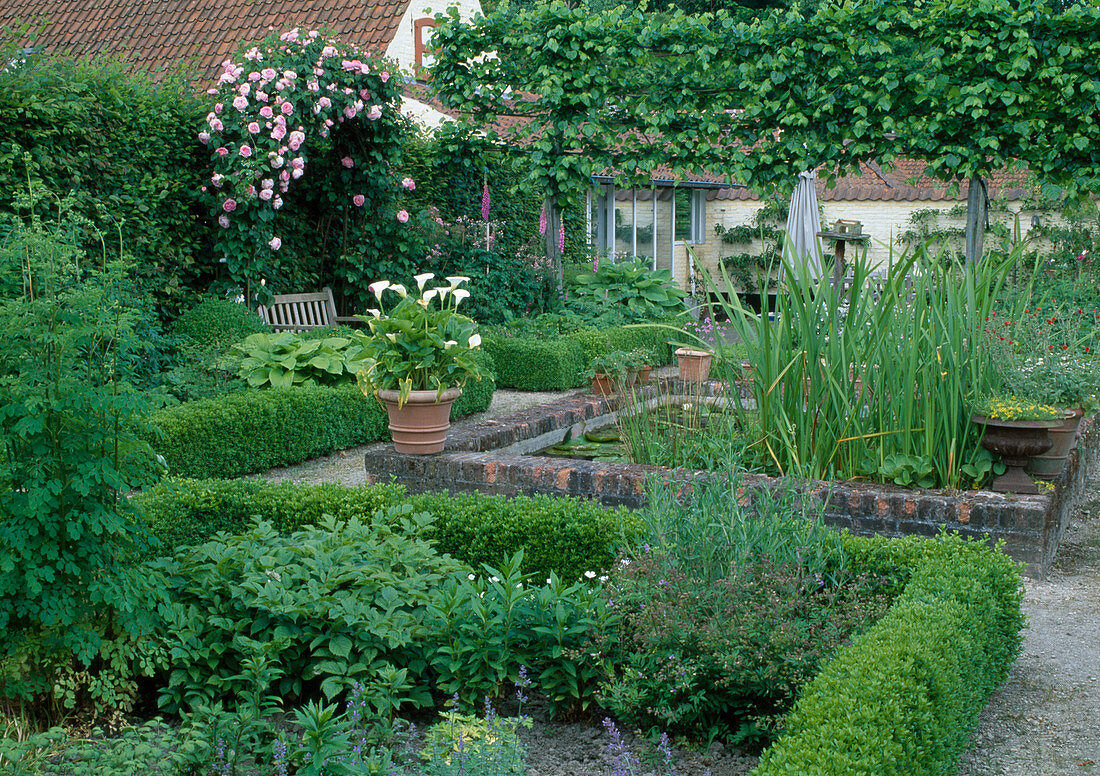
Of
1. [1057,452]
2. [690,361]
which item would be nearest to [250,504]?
[1057,452]

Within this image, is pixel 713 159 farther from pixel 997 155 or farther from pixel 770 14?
pixel 997 155

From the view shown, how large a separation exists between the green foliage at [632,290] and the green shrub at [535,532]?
25.3 feet

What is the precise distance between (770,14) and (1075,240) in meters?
7.11

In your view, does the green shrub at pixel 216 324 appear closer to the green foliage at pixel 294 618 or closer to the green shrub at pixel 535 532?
the green shrub at pixel 535 532

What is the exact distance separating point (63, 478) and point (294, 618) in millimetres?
766

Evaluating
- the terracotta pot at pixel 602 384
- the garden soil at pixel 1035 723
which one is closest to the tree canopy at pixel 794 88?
the terracotta pot at pixel 602 384

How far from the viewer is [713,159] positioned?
1075 cm

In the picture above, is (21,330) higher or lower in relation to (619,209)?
lower

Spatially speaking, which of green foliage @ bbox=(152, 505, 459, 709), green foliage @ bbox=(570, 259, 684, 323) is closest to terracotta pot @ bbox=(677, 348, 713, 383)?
green foliage @ bbox=(570, 259, 684, 323)

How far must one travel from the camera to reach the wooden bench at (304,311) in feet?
30.7

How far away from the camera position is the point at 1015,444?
445 cm

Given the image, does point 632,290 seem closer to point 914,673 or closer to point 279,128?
point 279,128

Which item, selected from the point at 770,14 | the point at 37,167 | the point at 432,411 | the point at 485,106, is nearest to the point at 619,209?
the point at 485,106

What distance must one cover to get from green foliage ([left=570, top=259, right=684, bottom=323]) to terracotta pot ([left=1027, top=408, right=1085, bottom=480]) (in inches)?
278
